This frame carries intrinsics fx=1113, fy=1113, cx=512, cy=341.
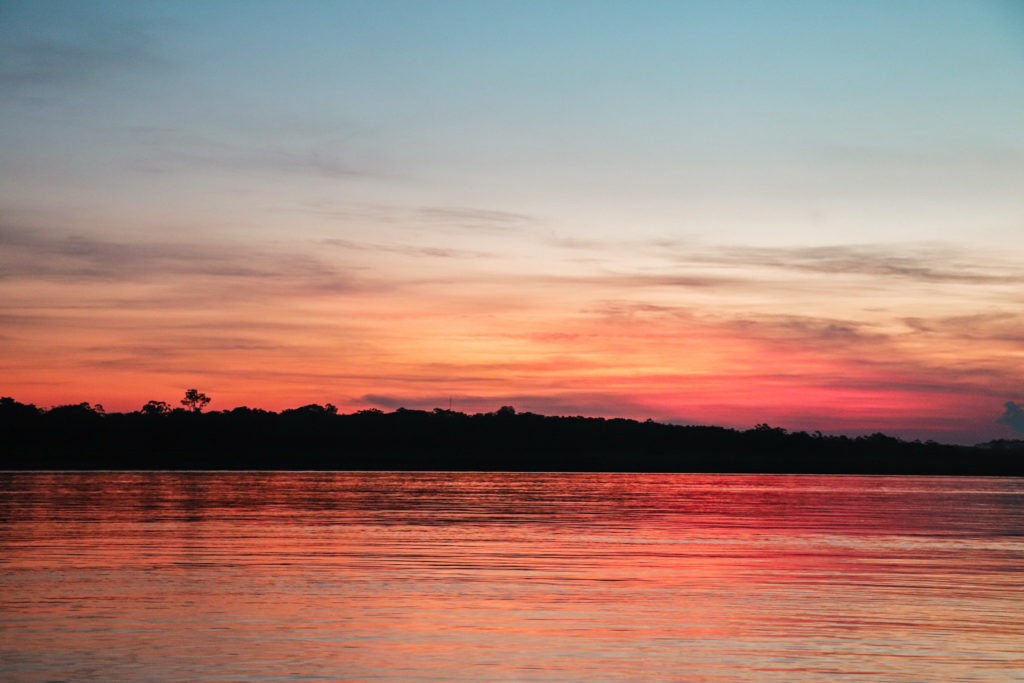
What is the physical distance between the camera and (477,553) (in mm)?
33000

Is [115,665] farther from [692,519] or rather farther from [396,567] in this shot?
[692,519]

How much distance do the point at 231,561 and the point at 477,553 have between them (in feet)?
23.3

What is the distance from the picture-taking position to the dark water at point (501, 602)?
55.6 feet

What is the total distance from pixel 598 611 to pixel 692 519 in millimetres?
32181

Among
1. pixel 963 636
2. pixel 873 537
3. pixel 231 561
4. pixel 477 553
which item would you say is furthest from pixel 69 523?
pixel 963 636

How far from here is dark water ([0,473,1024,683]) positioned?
1694 cm

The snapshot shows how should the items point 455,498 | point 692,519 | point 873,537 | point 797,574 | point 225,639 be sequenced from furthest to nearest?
point 455,498
point 692,519
point 873,537
point 797,574
point 225,639

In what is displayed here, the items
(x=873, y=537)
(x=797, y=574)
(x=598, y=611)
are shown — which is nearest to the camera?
(x=598, y=611)

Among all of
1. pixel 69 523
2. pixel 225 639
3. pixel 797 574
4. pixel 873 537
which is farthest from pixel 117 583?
pixel 873 537

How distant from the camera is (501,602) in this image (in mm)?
22875

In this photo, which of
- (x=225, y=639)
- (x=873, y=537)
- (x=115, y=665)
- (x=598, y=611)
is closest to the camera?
(x=115, y=665)

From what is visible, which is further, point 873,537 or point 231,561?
point 873,537

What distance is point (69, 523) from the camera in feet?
144

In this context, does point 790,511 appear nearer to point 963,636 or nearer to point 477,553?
point 477,553
